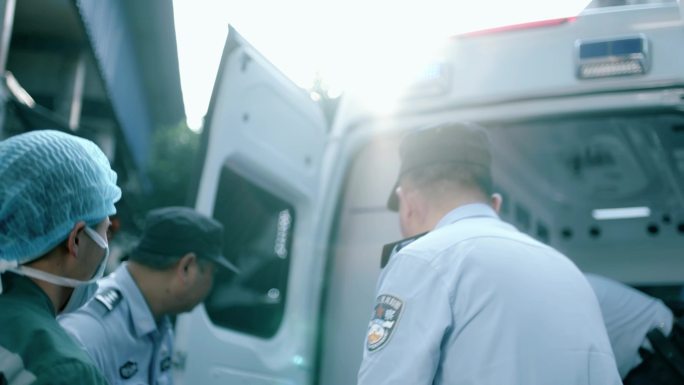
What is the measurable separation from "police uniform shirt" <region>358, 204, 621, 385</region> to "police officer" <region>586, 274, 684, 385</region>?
4.09 feet

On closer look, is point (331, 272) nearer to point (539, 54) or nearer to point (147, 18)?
point (539, 54)

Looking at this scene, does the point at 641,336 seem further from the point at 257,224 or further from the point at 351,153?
the point at 257,224

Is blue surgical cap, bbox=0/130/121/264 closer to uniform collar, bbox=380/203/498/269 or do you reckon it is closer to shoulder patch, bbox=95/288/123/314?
uniform collar, bbox=380/203/498/269

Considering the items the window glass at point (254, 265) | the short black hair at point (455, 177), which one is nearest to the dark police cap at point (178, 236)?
the window glass at point (254, 265)

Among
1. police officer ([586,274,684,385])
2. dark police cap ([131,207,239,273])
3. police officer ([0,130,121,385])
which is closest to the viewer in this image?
police officer ([0,130,121,385])

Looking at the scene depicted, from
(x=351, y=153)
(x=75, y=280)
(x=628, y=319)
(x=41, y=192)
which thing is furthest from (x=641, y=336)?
(x=41, y=192)

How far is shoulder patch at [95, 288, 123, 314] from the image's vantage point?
264 centimetres

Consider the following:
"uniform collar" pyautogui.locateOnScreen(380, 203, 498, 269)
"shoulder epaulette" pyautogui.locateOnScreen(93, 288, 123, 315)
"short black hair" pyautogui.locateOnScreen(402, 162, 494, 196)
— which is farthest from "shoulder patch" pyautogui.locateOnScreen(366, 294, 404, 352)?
"shoulder epaulette" pyautogui.locateOnScreen(93, 288, 123, 315)

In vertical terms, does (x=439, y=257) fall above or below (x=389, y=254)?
above

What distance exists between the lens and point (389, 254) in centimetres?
231

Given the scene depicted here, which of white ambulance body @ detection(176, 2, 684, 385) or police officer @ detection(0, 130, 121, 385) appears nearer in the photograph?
police officer @ detection(0, 130, 121, 385)

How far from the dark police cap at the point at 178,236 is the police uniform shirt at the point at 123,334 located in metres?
0.12

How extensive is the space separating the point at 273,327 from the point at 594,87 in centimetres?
159

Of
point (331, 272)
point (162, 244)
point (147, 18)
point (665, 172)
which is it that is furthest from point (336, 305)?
point (147, 18)
